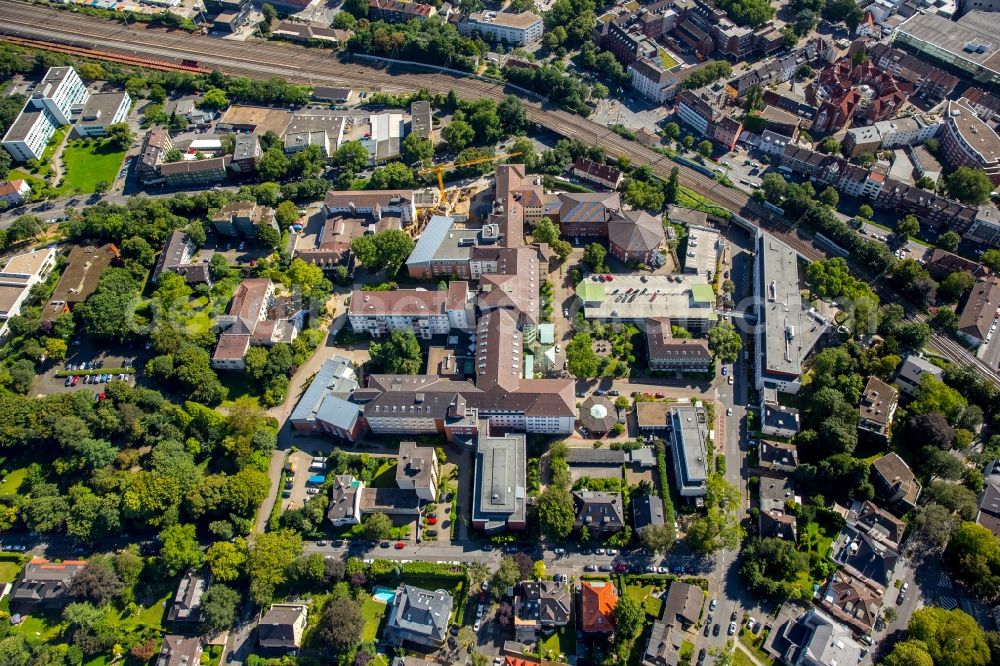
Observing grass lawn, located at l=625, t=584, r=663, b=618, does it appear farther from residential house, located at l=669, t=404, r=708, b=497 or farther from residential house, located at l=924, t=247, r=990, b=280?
residential house, located at l=924, t=247, r=990, b=280

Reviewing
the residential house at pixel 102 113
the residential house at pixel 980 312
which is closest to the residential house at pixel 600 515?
the residential house at pixel 980 312

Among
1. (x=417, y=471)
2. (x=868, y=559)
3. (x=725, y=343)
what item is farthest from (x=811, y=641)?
(x=417, y=471)

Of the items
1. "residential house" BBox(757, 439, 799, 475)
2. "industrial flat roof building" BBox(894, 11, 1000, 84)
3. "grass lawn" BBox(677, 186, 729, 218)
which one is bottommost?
"residential house" BBox(757, 439, 799, 475)

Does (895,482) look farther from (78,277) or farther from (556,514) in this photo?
(78,277)

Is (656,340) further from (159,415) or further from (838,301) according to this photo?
(159,415)

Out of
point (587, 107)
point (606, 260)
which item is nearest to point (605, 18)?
point (587, 107)

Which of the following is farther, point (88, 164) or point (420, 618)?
point (88, 164)

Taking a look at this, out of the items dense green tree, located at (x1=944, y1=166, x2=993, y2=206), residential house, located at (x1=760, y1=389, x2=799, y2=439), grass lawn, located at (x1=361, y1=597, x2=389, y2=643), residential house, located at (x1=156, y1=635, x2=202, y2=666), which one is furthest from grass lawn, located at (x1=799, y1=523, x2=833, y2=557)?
residential house, located at (x1=156, y1=635, x2=202, y2=666)
